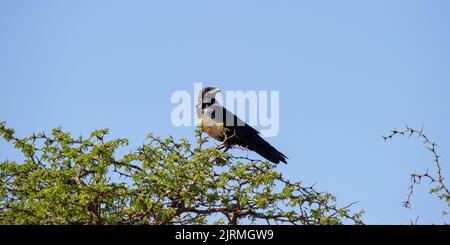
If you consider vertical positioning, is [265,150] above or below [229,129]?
below

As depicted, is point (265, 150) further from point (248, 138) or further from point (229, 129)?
point (229, 129)

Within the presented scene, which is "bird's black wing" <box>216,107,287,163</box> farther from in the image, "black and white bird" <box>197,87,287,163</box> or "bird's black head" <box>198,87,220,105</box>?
"bird's black head" <box>198,87,220,105</box>

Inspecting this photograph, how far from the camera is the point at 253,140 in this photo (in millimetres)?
Result: 11344

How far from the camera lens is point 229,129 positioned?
11.1m

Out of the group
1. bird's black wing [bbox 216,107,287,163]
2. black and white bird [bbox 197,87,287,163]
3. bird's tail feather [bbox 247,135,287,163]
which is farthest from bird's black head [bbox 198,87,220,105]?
bird's tail feather [bbox 247,135,287,163]

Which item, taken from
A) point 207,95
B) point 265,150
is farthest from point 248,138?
point 207,95

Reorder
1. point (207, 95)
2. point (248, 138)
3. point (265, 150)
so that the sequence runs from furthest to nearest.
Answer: point (207, 95) → point (248, 138) → point (265, 150)

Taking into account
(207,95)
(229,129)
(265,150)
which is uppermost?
(207,95)

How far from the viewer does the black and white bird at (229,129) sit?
11078 mm

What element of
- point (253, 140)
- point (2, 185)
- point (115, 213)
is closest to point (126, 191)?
point (115, 213)

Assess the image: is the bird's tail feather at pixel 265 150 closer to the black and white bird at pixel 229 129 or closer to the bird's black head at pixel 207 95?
the black and white bird at pixel 229 129
